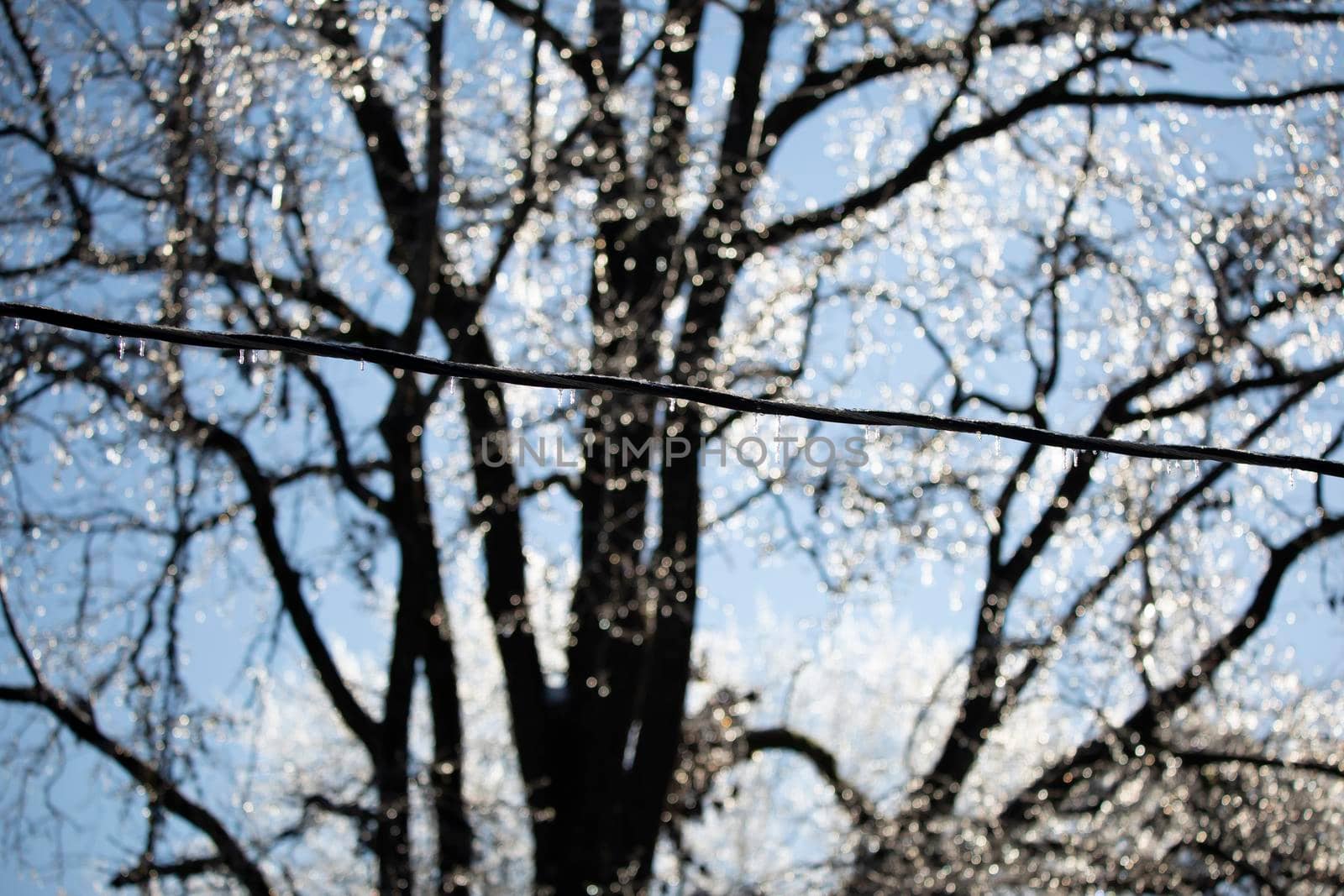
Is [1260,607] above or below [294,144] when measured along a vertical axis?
below

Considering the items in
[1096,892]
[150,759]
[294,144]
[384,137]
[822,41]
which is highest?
[822,41]

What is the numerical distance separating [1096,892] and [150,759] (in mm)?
4256

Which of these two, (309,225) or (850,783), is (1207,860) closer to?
(850,783)

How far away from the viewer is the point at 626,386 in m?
1.52

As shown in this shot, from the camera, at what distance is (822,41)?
23.3 feet

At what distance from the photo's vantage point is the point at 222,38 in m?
5.17

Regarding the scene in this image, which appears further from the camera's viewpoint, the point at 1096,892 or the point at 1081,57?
the point at 1081,57

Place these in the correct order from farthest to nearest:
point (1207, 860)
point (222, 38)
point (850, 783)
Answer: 1. point (850, 783)
2. point (1207, 860)
3. point (222, 38)

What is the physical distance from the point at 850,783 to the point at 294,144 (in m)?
4.85

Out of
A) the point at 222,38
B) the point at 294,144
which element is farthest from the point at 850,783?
the point at 222,38

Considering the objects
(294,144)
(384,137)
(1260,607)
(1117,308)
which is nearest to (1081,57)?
(1117,308)

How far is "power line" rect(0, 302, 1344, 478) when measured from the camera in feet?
4.62

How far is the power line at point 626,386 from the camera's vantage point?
1.41 meters

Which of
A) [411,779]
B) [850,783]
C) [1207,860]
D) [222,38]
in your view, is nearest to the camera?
[222,38]
